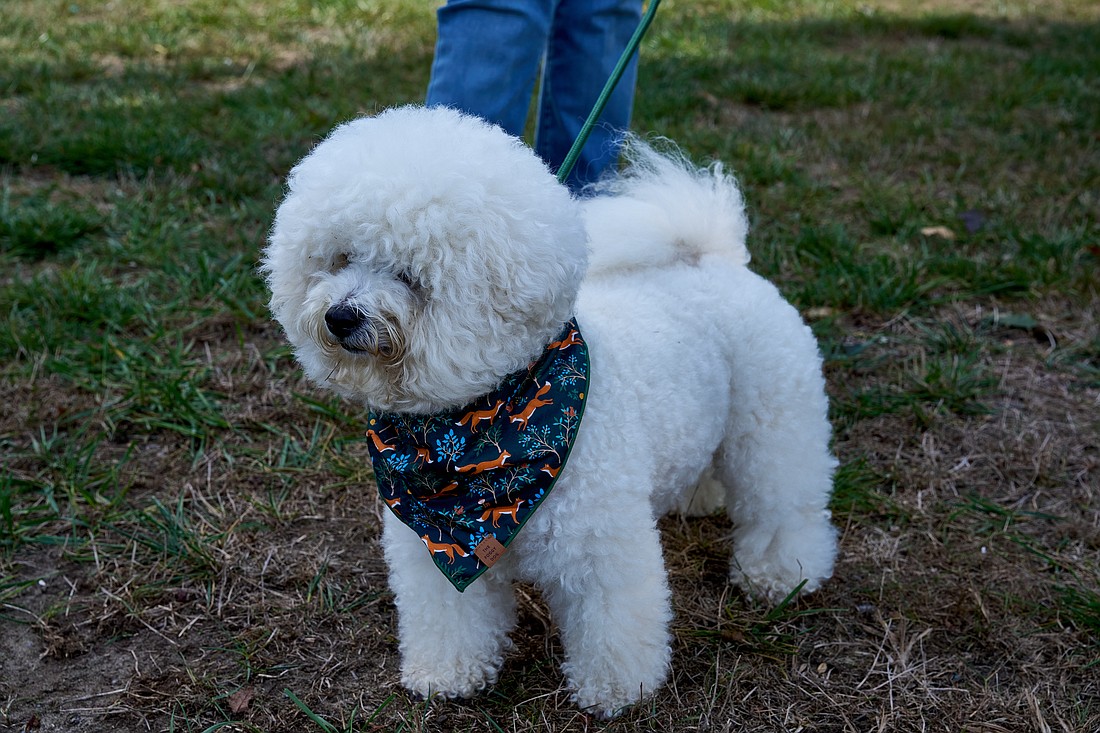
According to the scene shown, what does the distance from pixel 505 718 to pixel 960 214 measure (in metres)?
3.31

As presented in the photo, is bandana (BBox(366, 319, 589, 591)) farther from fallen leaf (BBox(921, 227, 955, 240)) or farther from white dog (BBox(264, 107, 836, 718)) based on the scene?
fallen leaf (BBox(921, 227, 955, 240))

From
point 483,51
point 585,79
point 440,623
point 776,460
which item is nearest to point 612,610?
point 440,623

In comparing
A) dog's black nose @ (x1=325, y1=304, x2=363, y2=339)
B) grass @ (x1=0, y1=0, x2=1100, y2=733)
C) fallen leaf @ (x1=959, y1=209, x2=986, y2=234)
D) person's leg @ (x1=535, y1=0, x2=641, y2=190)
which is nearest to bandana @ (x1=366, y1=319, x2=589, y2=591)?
dog's black nose @ (x1=325, y1=304, x2=363, y2=339)

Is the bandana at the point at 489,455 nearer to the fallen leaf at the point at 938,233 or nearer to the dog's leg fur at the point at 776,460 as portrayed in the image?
the dog's leg fur at the point at 776,460

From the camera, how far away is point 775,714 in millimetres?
2105

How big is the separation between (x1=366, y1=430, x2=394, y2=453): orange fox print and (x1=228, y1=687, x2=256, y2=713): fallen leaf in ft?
2.09

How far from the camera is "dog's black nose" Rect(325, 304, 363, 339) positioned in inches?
66.9

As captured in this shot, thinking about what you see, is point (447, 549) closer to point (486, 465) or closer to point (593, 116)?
point (486, 465)

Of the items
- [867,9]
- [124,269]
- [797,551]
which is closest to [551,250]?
[797,551]

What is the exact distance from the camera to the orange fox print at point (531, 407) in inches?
72.7

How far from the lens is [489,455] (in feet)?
6.11

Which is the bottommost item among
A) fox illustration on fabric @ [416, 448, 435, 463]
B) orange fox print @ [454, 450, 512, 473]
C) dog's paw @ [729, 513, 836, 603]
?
dog's paw @ [729, 513, 836, 603]

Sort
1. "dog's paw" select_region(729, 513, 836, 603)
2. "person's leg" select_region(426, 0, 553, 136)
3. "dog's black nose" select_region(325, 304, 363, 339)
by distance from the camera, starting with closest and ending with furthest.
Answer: "dog's black nose" select_region(325, 304, 363, 339) < "dog's paw" select_region(729, 513, 836, 603) < "person's leg" select_region(426, 0, 553, 136)

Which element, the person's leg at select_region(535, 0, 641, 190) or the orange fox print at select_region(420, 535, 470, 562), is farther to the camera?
the person's leg at select_region(535, 0, 641, 190)
